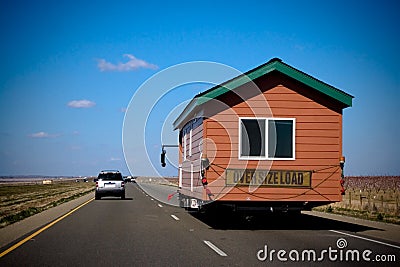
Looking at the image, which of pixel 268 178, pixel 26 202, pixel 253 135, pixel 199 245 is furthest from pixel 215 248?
Result: pixel 26 202

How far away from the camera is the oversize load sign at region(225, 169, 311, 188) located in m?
16.1

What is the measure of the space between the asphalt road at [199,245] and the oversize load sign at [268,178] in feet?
4.80

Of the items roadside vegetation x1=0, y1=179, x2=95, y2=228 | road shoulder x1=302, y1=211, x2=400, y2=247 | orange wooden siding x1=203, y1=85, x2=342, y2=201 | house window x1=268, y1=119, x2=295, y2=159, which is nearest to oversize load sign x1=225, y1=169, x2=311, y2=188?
orange wooden siding x1=203, y1=85, x2=342, y2=201

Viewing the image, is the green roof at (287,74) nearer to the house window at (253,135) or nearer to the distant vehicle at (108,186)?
the house window at (253,135)

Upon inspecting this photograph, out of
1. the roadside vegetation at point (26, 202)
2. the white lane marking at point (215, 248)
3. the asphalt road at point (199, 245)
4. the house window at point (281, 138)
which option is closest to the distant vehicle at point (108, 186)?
the roadside vegetation at point (26, 202)

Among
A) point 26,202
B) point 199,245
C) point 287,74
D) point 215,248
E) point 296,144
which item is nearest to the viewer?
point 215,248

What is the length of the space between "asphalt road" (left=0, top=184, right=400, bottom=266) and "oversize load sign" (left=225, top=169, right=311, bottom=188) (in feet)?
4.80

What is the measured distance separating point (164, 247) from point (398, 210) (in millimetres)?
14070

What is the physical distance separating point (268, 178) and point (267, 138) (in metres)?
1.26

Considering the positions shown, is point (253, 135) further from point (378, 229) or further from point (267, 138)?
point (378, 229)

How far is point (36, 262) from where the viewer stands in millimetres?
10391

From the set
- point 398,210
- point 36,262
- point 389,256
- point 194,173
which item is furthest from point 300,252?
point 398,210

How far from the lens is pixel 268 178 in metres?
16.2

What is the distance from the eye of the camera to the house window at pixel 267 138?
16484 mm
